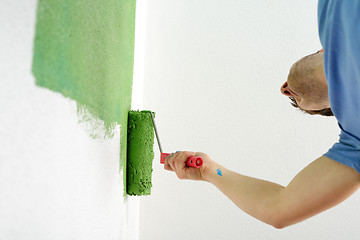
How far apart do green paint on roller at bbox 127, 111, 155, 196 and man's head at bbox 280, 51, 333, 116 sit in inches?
18.9

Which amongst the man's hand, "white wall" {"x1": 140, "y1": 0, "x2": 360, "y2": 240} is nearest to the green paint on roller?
the man's hand

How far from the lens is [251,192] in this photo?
2.60 ft

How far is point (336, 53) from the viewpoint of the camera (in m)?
0.70

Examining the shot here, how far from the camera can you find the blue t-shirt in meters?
0.63

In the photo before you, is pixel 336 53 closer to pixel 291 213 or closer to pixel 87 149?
pixel 291 213

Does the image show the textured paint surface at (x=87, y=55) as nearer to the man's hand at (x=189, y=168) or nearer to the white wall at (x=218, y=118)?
the man's hand at (x=189, y=168)

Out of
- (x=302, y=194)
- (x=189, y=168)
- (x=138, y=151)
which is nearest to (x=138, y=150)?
(x=138, y=151)

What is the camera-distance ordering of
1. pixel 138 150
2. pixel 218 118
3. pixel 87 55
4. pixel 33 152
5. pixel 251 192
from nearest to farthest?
pixel 33 152, pixel 87 55, pixel 251 192, pixel 138 150, pixel 218 118

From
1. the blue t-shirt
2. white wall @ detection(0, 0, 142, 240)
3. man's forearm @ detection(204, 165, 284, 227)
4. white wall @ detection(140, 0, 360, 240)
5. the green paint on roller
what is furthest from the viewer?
white wall @ detection(140, 0, 360, 240)

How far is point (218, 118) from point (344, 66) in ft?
3.20

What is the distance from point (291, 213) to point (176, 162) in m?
0.33

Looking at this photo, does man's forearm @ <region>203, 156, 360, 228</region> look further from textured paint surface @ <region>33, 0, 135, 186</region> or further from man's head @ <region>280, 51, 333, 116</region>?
textured paint surface @ <region>33, 0, 135, 186</region>

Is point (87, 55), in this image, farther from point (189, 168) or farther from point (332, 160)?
point (332, 160)

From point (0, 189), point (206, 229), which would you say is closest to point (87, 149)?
point (0, 189)
